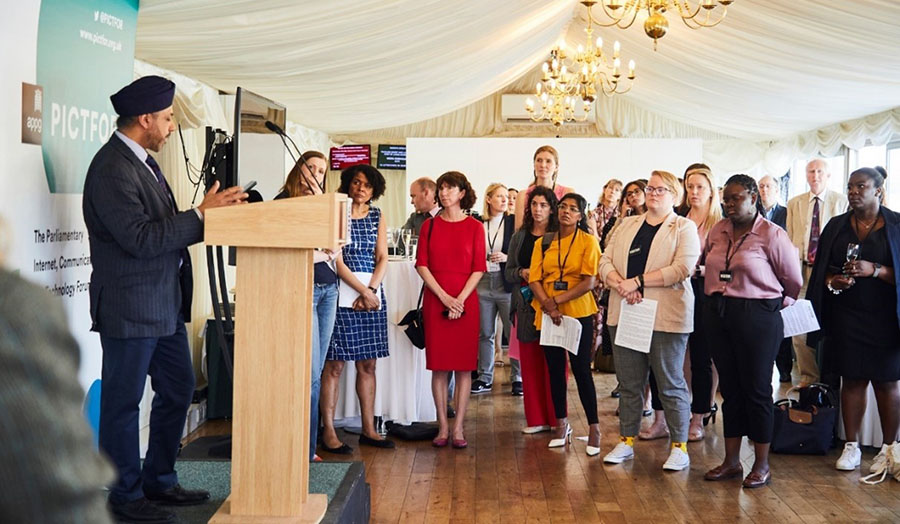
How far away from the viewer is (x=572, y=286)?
5094mm

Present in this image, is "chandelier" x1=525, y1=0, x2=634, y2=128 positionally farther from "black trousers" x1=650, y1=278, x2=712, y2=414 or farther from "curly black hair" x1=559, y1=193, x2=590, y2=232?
"black trousers" x1=650, y1=278, x2=712, y2=414

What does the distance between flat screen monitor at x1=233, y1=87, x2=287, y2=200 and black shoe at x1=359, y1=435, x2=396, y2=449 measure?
1618 millimetres

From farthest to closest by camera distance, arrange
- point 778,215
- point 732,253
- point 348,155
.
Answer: point 348,155
point 778,215
point 732,253

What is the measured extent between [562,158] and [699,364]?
9.14m

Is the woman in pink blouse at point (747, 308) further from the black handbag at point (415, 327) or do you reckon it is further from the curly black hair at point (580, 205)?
the black handbag at point (415, 327)

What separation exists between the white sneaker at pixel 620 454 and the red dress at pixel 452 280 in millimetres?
894

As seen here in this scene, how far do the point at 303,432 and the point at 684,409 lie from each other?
2.62 m

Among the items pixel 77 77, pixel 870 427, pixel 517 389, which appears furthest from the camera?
pixel 517 389

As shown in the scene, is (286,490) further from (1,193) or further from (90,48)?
(90,48)

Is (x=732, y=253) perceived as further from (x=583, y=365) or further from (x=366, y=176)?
(x=366, y=176)

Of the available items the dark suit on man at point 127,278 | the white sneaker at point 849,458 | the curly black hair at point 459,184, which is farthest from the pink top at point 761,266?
the dark suit on man at point 127,278

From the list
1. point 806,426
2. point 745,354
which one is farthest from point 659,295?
point 806,426

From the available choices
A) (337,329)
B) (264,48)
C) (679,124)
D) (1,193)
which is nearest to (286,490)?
(1,193)

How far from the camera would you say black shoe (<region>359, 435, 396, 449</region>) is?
5.20m
